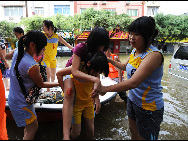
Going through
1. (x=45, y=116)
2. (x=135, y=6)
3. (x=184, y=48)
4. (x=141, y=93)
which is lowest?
(x=45, y=116)

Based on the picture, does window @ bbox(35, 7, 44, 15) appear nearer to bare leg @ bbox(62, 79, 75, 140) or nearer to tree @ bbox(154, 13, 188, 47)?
tree @ bbox(154, 13, 188, 47)

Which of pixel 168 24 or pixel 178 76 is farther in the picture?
pixel 168 24

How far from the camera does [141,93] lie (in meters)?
1.89

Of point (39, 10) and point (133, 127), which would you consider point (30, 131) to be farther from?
point (39, 10)

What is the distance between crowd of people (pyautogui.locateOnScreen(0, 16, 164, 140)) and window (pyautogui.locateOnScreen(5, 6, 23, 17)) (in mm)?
30698

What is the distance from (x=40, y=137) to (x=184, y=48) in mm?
6005

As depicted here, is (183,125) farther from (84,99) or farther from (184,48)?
(184,48)

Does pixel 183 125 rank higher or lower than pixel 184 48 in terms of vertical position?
lower

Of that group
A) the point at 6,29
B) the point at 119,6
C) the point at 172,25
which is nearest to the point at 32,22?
the point at 6,29

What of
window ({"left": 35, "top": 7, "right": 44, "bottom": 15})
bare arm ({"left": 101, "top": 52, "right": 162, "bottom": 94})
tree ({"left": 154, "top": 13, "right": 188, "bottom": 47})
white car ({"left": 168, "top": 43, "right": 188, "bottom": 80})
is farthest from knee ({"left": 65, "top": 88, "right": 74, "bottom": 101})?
window ({"left": 35, "top": 7, "right": 44, "bottom": 15})

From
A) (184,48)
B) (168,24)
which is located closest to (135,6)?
(168,24)

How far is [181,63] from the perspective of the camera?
635cm

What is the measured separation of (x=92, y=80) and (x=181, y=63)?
18.8ft

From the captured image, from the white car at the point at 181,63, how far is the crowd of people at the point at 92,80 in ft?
15.9
